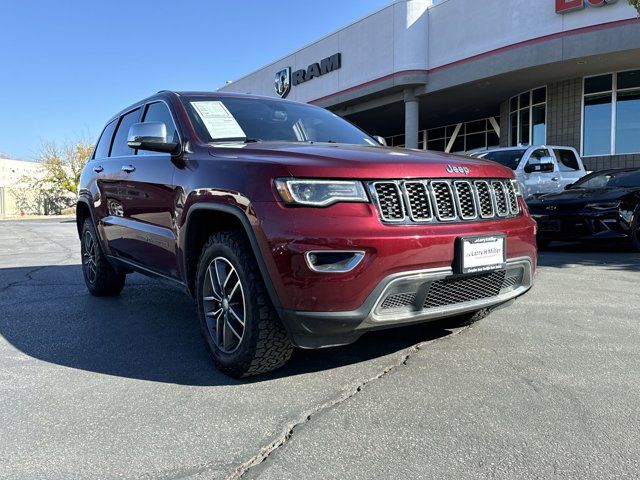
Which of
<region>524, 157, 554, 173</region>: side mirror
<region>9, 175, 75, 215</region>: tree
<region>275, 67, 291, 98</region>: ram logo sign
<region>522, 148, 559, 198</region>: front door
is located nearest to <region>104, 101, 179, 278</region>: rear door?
<region>524, 157, 554, 173</region>: side mirror

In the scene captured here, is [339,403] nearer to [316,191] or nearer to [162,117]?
[316,191]

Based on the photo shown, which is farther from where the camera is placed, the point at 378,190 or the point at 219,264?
the point at 219,264

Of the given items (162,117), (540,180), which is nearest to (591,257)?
(540,180)

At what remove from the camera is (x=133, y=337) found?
13.1 feet

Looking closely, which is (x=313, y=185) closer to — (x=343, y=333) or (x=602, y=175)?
(x=343, y=333)

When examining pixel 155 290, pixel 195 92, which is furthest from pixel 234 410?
pixel 155 290

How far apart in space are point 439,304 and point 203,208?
1.45 metres

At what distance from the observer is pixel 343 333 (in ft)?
8.75

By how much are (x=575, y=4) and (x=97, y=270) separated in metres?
14.3

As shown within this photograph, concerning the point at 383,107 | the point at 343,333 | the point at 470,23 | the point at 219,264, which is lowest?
the point at 343,333

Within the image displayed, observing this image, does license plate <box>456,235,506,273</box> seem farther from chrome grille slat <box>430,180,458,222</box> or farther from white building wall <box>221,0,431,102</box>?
white building wall <box>221,0,431,102</box>

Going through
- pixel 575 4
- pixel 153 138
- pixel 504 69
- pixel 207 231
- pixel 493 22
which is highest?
pixel 493 22

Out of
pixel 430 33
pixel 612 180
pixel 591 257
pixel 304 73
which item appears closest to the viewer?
pixel 591 257

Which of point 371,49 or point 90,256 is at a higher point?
point 371,49
